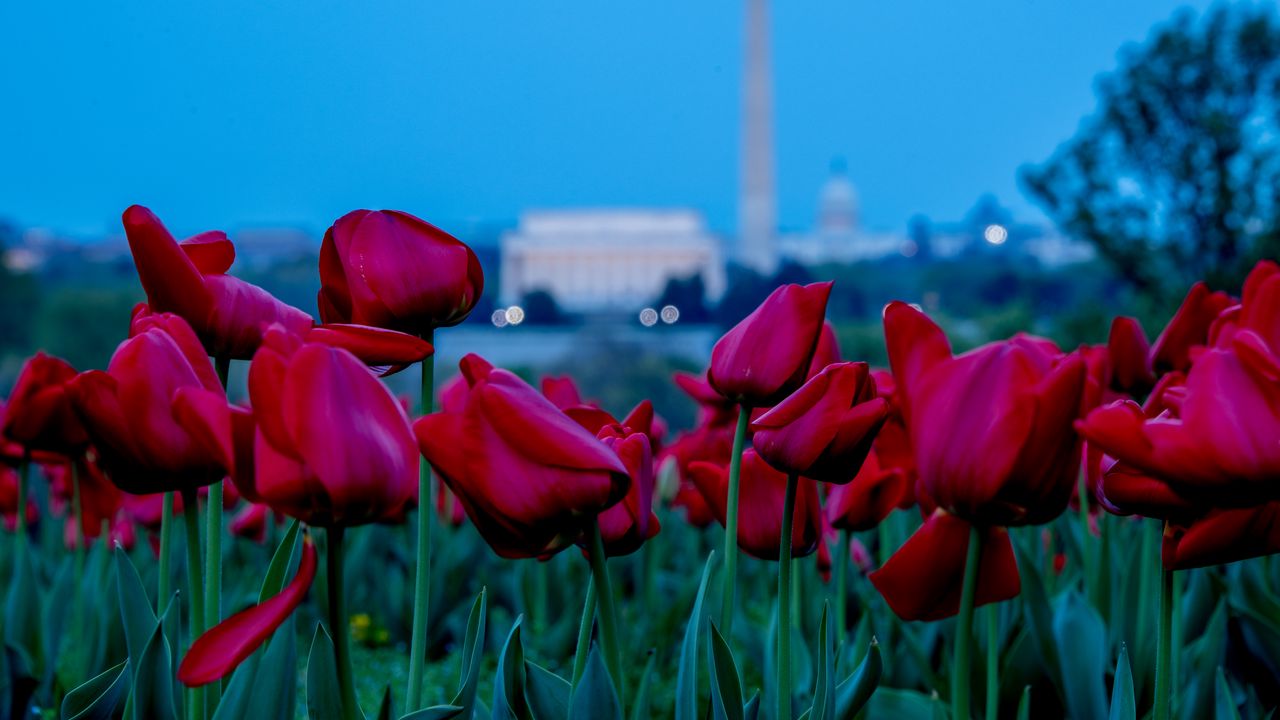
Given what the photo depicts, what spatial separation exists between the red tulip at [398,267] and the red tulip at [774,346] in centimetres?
16

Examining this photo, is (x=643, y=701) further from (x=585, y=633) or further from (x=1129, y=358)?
(x=1129, y=358)

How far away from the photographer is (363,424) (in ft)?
1.54

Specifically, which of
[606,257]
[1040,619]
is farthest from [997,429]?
[606,257]

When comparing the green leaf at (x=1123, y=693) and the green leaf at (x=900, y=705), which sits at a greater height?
the green leaf at (x=1123, y=693)

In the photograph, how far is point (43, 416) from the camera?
97cm

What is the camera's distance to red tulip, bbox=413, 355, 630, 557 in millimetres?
493

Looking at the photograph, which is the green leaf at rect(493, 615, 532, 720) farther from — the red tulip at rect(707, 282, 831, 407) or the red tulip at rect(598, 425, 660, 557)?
the red tulip at rect(707, 282, 831, 407)

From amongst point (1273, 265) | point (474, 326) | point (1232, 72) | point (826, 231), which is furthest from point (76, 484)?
point (826, 231)

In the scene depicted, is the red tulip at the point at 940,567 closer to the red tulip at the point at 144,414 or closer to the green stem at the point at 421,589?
the green stem at the point at 421,589

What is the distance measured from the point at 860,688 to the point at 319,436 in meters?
0.38

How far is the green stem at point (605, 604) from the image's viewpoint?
21.0 inches

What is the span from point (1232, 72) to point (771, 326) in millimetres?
10682

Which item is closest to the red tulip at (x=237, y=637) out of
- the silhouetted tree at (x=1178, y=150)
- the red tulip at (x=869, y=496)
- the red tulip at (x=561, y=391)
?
the red tulip at (x=869, y=496)

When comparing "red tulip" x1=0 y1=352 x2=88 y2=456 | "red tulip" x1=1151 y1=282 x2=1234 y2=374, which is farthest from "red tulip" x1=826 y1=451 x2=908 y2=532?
"red tulip" x1=0 y1=352 x2=88 y2=456
